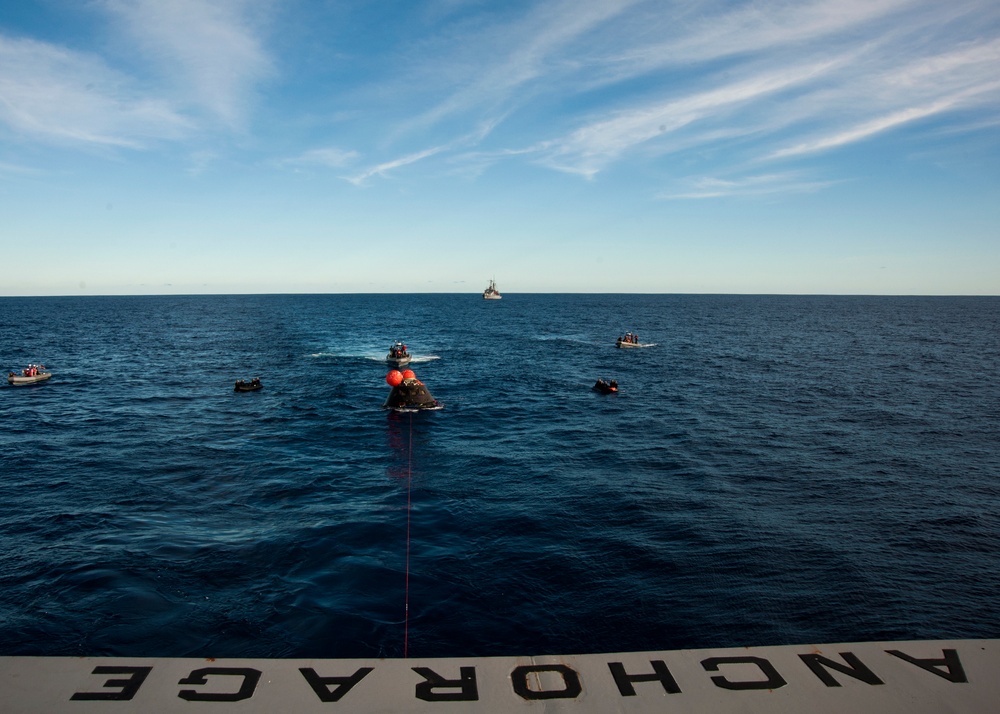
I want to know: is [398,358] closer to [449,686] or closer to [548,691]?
[449,686]

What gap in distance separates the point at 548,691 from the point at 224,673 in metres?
6.51

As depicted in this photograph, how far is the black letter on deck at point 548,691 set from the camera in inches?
438

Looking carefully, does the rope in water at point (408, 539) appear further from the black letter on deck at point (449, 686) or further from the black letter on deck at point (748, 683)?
the black letter on deck at point (748, 683)

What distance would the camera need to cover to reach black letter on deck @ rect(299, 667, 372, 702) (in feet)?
35.9

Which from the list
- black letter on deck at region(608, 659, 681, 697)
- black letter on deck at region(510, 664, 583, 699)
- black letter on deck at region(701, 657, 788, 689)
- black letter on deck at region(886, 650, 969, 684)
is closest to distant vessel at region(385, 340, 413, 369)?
black letter on deck at region(510, 664, 583, 699)

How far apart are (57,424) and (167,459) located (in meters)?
17.2

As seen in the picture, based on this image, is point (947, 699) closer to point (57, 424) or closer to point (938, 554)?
point (938, 554)

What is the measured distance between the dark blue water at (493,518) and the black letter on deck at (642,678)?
6408 mm

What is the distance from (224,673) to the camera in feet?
38.0

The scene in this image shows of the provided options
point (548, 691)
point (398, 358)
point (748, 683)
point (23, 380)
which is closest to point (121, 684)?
point (548, 691)

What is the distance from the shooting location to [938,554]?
81.1 feet

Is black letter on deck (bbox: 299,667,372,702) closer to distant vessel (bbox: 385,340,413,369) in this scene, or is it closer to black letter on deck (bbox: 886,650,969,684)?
black letter on deck (bbox: 886,650,969,684)

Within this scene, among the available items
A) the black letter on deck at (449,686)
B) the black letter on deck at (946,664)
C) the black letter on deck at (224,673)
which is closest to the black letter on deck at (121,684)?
the black letter on deck at (224,673)

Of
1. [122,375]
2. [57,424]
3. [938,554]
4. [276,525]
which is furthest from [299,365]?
[938,554]
